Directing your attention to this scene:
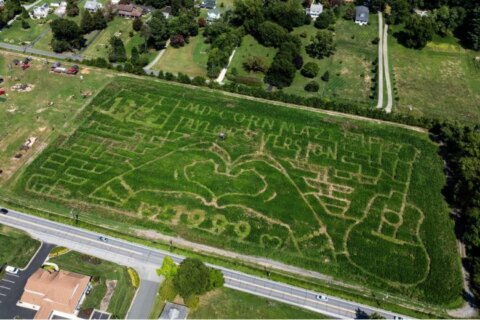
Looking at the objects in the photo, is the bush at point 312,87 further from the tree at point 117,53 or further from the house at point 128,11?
the house at point 128,11

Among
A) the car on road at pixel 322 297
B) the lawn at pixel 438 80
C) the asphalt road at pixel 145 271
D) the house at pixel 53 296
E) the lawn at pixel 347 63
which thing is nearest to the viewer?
the house at pixel 53 296

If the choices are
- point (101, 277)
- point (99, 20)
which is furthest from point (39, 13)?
point (101, 277)

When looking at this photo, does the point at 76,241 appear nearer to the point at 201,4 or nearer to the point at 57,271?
the point at 57,271

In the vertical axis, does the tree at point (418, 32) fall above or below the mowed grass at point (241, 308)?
above

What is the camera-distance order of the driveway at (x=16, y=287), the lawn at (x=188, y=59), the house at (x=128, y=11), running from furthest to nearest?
1. the house at (x=128, y=11)
2. the lawn at (x=188, y=59)
3. the driveway at (x=16, y=287)

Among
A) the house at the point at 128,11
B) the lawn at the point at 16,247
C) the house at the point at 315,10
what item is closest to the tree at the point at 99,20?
the house at the point at 128,11

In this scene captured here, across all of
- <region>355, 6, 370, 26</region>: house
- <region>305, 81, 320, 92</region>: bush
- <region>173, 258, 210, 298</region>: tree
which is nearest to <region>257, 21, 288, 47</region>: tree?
<region>305, 81, 320, 92</region>: bush

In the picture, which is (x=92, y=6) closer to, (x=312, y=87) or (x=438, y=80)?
(x=312, y=87)
